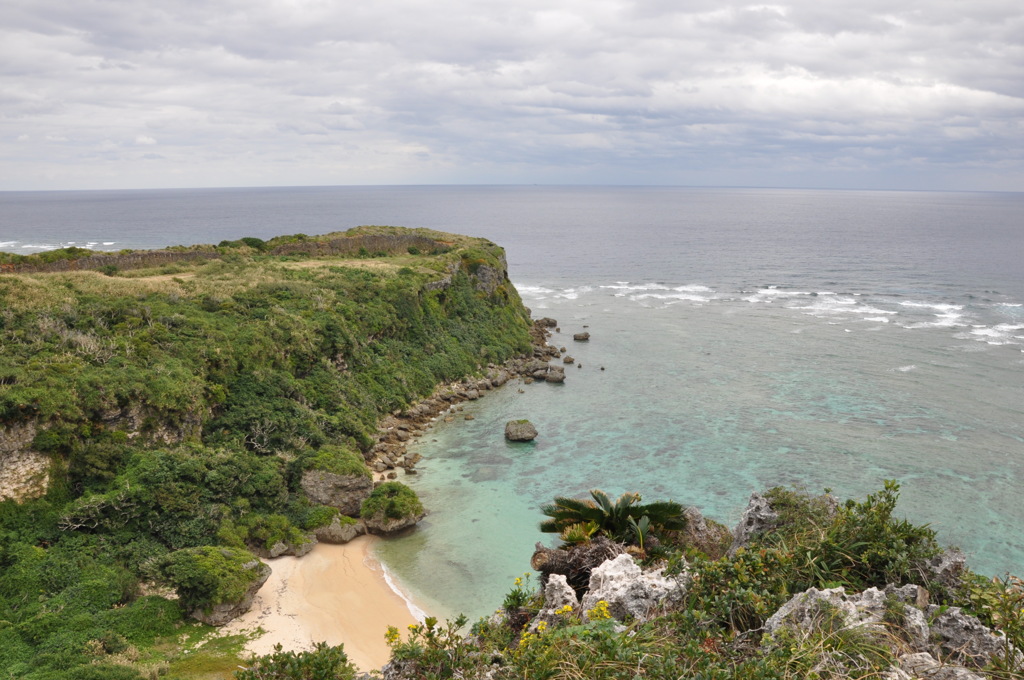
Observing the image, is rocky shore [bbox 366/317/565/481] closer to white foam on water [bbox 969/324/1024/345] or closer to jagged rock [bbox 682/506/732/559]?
jagged rock [bbox 682/506/732/559]

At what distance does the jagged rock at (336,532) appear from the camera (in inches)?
1115

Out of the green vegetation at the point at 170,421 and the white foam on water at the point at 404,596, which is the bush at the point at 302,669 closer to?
the green vegetation at the point at 170,421

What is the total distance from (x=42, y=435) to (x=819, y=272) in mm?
105605

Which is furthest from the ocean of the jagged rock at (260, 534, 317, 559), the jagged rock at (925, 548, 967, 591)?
the jagged rock at (925, 548, 967, 591)

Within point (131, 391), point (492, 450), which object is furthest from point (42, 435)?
point (492, 450)

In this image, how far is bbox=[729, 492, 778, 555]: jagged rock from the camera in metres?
17.3

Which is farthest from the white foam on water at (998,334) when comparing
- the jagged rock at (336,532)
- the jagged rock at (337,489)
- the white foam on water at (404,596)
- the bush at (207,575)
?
the bush at (207,575)

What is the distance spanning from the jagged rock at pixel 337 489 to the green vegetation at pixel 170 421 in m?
0.47

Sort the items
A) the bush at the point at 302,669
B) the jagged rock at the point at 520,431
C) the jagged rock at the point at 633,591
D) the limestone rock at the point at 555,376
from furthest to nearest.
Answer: the limestone rock at the point at 555,376 < the jagged rock at the point at 520,431 < the jagged rock at the point at 633,591 < the bush at the point at 302,669

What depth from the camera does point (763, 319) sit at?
72688 mm

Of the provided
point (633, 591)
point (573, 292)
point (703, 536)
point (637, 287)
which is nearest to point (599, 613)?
point (633, 591)

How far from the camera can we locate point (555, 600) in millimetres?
14883

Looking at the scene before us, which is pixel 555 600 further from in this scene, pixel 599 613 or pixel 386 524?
pixel 386 524

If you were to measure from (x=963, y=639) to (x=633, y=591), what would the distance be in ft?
19.1
